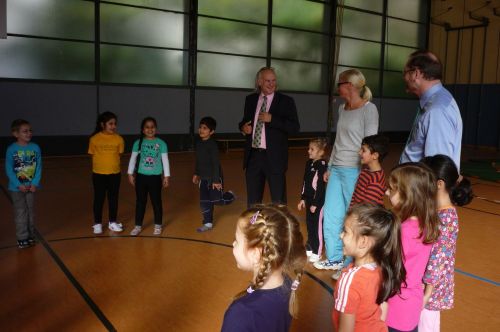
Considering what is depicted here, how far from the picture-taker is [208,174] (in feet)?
16.8

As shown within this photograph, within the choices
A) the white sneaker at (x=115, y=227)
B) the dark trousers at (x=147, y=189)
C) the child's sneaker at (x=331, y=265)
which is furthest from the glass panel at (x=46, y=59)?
the child's sneaker at (x=331, y=265)

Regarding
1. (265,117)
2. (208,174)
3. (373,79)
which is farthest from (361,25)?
(265,117)

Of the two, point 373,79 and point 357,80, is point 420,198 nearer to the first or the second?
point 357,80

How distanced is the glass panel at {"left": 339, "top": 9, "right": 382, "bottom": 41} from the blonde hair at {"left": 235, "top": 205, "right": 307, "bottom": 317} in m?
14.5

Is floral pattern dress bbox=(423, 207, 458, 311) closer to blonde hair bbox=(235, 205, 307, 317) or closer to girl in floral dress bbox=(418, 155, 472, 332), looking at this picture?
girl in floral dress bbox=(418, 155, 472, 332)

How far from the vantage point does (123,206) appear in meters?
6.10

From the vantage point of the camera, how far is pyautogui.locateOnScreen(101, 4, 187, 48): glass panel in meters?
11.1

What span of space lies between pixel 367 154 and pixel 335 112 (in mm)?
12363

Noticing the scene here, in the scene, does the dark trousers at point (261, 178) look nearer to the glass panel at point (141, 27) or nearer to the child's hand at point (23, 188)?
the child's hand at point (23, 188)

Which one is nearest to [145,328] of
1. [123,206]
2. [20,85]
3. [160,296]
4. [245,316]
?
[160,296]

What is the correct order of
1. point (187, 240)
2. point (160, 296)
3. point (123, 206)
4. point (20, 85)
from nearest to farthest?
1. point (160, 296)
2. point (187, 240)
3. point (123, 206)
4. point (20, 85)

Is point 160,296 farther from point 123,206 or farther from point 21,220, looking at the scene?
point 123,206

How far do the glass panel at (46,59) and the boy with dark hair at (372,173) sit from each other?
885 centimetres

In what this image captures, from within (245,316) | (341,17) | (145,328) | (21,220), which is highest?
(341,17)
